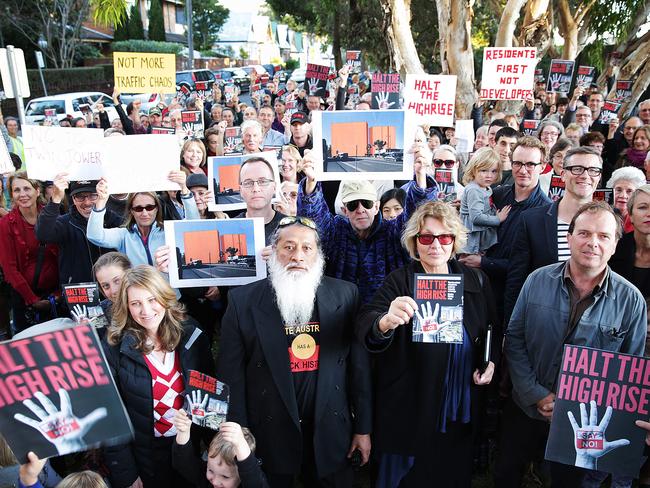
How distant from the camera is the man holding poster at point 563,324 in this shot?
2840 millimetres

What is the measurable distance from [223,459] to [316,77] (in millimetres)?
8887

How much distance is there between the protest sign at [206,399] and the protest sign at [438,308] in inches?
38.6

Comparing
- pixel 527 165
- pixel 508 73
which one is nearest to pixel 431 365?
pixel 527 165

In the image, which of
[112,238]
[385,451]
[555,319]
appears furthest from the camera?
[112,238]

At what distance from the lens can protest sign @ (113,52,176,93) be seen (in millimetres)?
8891

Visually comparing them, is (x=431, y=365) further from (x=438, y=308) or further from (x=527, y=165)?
(x=527, y=165)

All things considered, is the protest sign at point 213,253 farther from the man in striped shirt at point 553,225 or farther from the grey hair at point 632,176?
the grey hair at point 632,176

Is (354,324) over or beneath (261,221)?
beneath

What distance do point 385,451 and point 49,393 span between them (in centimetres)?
179

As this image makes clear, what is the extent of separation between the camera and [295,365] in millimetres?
3008

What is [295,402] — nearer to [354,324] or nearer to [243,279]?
[354,324]

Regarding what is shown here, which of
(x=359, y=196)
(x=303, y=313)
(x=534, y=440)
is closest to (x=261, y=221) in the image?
(x=359, y=196)

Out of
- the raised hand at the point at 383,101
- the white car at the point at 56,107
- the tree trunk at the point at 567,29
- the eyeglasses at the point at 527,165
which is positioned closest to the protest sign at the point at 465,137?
the raised hand at the point at 383,101

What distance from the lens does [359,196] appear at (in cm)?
373
